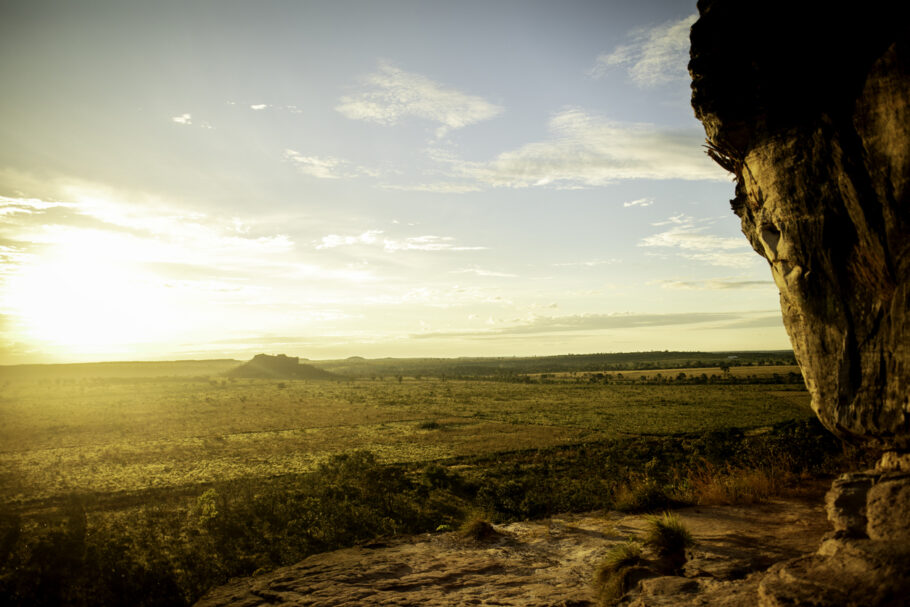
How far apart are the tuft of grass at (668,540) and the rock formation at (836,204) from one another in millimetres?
2112

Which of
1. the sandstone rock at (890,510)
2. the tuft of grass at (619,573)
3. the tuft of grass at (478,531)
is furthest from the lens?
Result: the tuft of grass at (478,531)

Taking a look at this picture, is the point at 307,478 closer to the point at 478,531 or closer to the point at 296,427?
the point at 478,531

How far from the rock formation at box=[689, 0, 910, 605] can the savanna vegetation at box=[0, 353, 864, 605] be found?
4652mm

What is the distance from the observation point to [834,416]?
788cm

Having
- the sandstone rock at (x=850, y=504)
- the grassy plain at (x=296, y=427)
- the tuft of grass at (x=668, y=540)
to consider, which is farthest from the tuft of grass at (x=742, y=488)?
the grassy plain at (x=296, y=427)

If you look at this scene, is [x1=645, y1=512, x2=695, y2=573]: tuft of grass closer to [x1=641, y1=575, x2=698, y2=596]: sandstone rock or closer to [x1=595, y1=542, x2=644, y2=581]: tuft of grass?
[x1=595, y1=542, x2=644, y2=581]: tuft of grass

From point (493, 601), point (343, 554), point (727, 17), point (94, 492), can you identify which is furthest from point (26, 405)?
point (727, 17)

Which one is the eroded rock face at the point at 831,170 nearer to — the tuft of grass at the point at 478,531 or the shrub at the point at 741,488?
the shrub at the point at 741,488

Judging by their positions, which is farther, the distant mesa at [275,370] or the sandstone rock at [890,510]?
the distant mesa at [275,370]

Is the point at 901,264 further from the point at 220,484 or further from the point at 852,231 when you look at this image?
the point at 220,484

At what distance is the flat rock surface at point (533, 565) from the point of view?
22.8ft

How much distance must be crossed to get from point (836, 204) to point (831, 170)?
531 millimetres

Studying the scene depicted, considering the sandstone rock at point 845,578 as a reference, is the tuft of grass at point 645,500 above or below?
below

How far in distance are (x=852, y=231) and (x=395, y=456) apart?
23128mm
